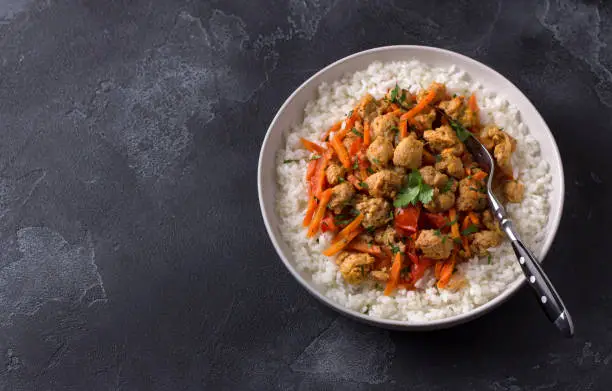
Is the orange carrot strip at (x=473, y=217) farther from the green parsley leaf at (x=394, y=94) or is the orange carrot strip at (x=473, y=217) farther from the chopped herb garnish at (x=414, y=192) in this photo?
the green parsley leaf at (x=394, y=94)

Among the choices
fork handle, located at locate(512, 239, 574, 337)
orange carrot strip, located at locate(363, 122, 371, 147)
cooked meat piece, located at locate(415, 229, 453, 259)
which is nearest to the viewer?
fork handle, located at locate(512, 239, 574, 337)

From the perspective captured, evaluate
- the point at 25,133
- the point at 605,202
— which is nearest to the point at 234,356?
the point at 25,133

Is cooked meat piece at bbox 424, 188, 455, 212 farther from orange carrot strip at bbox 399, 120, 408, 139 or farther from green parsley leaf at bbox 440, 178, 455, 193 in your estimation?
orange carrot strip at bbox 399, 120, 408, 139

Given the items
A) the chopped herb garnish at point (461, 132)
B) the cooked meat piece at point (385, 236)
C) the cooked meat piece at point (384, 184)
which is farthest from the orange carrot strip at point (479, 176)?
the cooked meat piece at point (385, 236)

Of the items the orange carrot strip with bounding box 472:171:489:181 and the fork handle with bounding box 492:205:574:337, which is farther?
the orange carrot strip with bounding box 472:171:489:181

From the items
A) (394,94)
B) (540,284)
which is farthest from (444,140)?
(540,284)

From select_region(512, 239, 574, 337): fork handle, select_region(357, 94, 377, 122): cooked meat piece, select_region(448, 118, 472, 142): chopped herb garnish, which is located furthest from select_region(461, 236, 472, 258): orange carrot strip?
select_region(357, 94, 377, 122): cooked meat piece

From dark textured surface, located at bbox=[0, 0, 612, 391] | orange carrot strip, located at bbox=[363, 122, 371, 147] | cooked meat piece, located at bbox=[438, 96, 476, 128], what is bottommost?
Result: dark textured surface, located at bbox=[0, 0, 612, 391]
